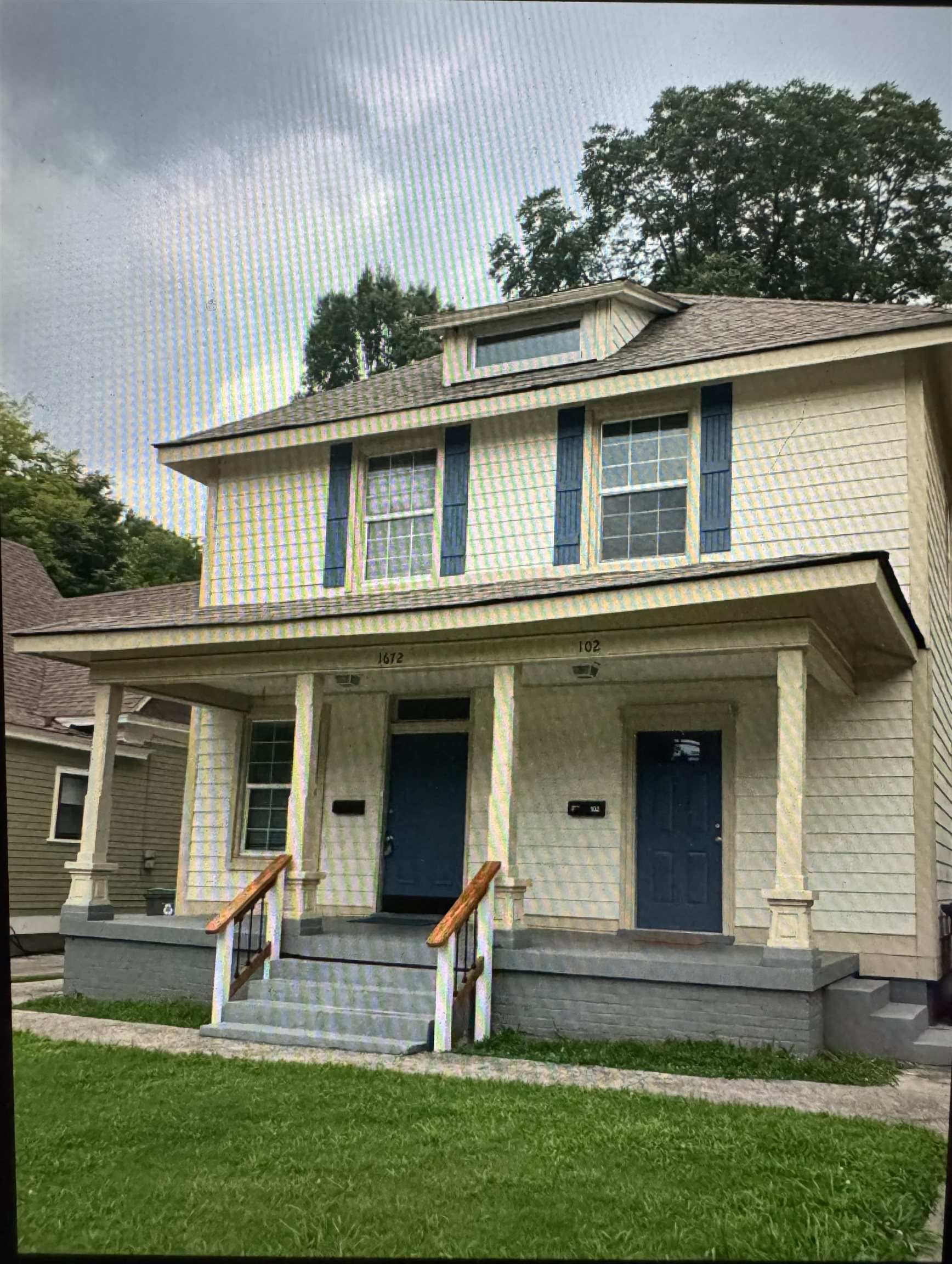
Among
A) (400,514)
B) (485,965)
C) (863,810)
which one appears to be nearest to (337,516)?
(400,514)

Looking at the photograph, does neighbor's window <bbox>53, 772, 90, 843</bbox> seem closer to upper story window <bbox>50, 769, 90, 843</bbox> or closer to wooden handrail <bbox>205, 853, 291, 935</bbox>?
upper story window <bbox>50, 769, 90, 843</bbox>

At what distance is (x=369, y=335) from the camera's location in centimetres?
1330

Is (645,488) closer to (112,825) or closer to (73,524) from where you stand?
(73,524)

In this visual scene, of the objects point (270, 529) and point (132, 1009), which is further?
point (270, 529)

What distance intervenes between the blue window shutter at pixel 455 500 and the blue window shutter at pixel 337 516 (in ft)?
3.54

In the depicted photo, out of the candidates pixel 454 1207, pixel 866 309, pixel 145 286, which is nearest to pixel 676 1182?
pixel 454 1207

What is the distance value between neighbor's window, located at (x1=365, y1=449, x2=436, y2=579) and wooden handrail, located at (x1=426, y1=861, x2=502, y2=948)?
12.0 ft

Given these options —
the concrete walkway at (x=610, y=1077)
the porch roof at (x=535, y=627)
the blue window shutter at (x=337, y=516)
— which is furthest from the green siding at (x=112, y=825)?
the concrete walkway at (x=610, y=1077)

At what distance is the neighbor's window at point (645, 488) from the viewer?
378 inches

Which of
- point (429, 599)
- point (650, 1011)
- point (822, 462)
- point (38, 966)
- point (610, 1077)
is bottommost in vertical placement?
point (38, 966)

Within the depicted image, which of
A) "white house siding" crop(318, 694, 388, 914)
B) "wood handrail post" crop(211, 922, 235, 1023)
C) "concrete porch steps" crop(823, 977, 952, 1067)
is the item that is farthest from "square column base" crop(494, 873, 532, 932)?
"white house siding" crop(318, 694, 388, 914)

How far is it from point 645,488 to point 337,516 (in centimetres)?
325

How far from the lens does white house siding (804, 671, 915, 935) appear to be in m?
8.38

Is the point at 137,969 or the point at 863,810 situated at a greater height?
the point at 863,810
